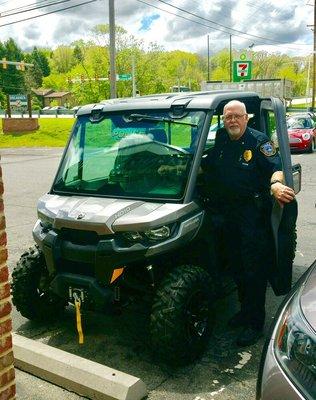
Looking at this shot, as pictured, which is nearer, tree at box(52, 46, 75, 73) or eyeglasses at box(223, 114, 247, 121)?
eyeglasses at box(223, 114, 247, 121)

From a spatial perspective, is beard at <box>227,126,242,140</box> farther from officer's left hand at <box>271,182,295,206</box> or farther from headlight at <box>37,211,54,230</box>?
headlight at <box>37,211,54,230</box>

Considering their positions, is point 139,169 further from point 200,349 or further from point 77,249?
A: point 200,349

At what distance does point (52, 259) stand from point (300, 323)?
76.0 inches

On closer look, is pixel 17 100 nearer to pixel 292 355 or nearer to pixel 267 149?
pixel 267 149

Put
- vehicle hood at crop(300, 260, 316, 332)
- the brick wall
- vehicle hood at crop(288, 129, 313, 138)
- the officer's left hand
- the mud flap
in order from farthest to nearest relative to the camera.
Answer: vehicle hood at crop(288, 129, 313, 138), the mud flap, the officer's left hand, the brick wall, vehicle hood at crop(300, 260, 316, 332)

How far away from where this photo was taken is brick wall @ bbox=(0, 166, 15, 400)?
2332mm

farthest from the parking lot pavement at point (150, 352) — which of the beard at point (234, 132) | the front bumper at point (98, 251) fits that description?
the beard at point (234, 132)

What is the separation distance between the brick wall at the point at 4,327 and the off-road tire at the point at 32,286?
1410mm

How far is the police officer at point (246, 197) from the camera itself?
3.62 meters

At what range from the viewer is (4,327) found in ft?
7.75

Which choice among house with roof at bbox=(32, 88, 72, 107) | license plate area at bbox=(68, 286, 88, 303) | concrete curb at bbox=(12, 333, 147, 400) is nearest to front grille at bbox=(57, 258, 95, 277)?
license plate area at bbox=(68, 286, 88, 303)

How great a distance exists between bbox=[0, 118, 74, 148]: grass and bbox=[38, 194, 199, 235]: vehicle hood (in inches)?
994

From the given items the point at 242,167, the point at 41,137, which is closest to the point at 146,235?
the point at 242,167

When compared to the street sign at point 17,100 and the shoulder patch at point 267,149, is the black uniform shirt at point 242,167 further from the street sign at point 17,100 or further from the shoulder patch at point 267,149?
the street sign at point 17,100
